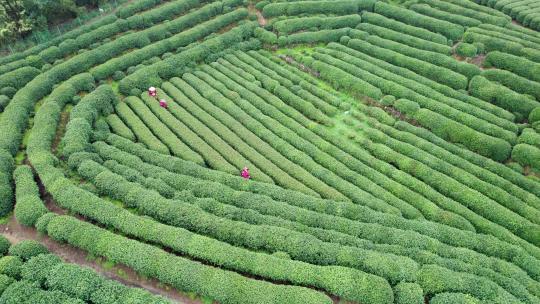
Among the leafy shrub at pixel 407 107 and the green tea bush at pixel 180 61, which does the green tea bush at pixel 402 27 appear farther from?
the green tea bush at pixel 180 61

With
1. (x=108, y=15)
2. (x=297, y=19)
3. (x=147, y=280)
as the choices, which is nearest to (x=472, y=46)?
(x=297, y=19)

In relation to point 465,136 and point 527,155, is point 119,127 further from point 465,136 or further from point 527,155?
point 527,155

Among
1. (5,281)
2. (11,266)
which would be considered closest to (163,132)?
(11,266)

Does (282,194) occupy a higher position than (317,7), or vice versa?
(317,7)

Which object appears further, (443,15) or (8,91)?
(443,15)

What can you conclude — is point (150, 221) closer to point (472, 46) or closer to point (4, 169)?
point (4, 169)

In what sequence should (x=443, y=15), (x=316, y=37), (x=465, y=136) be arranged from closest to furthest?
(x=465, y=136) < (x=443, y=15) < (x=316, y=37)

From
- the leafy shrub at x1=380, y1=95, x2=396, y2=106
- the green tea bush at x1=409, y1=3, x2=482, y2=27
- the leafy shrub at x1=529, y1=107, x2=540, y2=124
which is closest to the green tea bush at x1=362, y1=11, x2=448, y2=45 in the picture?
the green tea bush at x1=409, y1=3, x2=482, y2=27

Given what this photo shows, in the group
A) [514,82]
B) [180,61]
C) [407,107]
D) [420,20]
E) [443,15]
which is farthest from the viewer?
[443,15]
